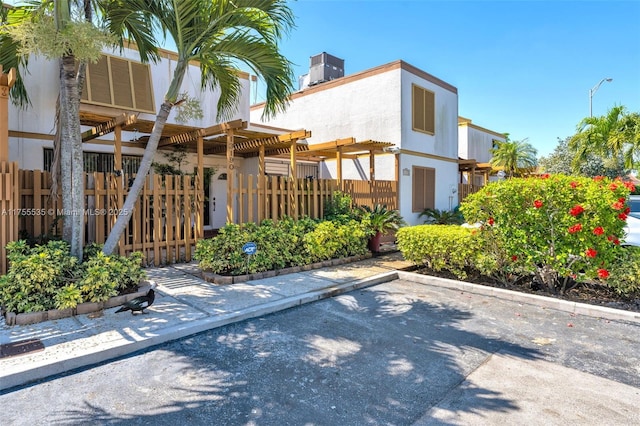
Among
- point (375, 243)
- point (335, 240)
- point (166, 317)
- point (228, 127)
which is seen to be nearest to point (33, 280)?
point (166, 317)

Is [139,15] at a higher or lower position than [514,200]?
higher

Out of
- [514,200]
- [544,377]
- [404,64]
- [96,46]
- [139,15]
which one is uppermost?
[404,64]

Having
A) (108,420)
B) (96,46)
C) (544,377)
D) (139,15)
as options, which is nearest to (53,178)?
(96,46)

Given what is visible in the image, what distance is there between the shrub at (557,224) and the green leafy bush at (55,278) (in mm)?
5941

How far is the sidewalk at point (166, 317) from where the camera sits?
349 cm

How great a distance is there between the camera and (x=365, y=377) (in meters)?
3.36

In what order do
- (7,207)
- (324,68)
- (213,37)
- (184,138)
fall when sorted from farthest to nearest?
(324,68)
(184,138)
(213,37)
(7,207)

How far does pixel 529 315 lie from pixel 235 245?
486cm

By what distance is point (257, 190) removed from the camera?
8.49 m

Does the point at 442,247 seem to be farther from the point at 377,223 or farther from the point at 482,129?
the point at 482,129

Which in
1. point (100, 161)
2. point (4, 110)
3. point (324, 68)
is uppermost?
point (324, 68)

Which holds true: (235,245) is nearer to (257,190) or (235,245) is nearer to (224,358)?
(257,190)

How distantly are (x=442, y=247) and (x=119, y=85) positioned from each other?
9184mm

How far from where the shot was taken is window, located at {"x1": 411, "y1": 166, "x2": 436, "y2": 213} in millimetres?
13500
